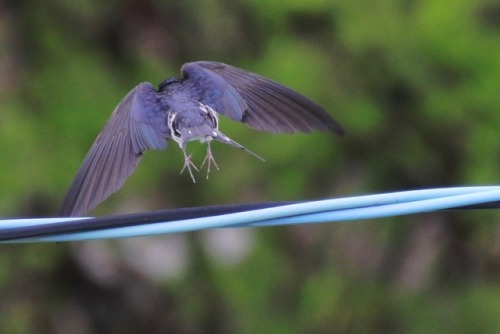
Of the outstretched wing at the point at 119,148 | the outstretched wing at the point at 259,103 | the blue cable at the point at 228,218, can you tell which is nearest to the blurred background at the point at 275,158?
the outstretched wing at the point at 259,103

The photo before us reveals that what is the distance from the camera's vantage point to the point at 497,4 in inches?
183

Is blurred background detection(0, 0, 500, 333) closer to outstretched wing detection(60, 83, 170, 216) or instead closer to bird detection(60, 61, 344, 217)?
bird detection(60, 61, 344, 217)

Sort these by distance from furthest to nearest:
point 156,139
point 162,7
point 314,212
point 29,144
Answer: point 162,7 < point 29,144 < point 156,139 < point 314,212

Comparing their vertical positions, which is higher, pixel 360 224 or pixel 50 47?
pixel 50 47

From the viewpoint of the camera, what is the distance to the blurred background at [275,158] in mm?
4527

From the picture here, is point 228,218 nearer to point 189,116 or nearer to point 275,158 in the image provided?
point 189,116

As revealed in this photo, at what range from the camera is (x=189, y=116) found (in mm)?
3215

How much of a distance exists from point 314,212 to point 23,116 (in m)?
2.62

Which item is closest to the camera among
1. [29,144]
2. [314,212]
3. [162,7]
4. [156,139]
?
[314,212]

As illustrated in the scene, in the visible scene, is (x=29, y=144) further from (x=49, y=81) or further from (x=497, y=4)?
(x=497, y=4)

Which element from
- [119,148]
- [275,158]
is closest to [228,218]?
[119,148]

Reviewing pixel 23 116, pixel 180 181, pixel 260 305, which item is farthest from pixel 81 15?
pixel 260 305

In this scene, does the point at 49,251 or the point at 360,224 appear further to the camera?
the point at 360,224

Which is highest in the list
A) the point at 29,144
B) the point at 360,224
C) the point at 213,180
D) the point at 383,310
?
the point at 29,144
